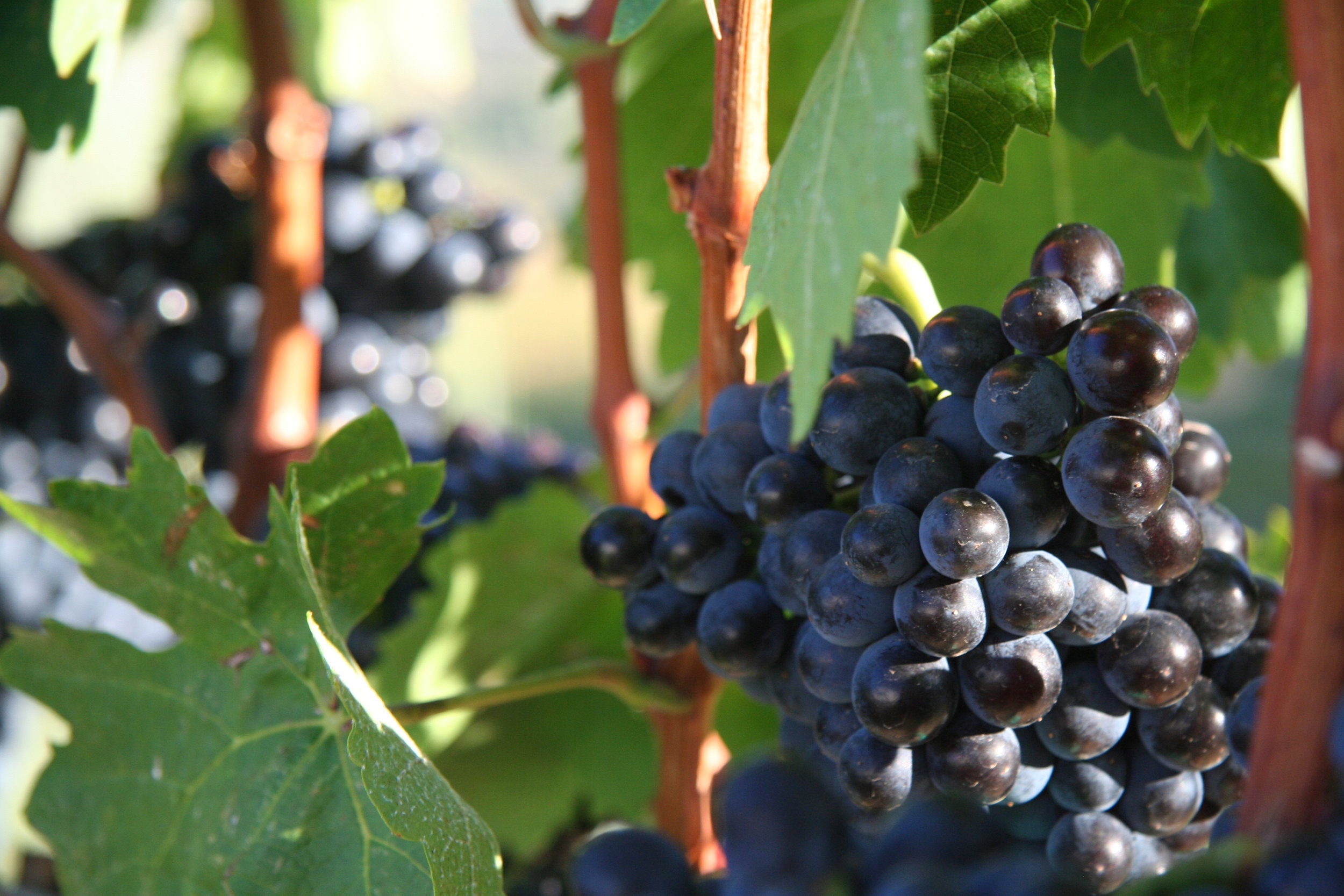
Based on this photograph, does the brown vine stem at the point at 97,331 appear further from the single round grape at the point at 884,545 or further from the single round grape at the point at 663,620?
the single round grape at the point at 884,545

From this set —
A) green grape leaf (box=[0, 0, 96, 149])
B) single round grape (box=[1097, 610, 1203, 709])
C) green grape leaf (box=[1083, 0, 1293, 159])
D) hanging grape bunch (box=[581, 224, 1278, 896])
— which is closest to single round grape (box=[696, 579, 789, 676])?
hanging grape bunch (box=[581, 224, 1278, 896])

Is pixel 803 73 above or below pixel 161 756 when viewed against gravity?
above

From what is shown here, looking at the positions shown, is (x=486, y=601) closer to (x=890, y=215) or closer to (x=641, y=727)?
(x=641, y=727)

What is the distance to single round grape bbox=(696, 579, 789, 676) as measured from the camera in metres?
0.39

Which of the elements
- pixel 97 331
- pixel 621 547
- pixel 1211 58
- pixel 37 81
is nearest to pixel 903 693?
pixel 621 547

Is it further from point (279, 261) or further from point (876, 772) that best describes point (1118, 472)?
point (279, 261)

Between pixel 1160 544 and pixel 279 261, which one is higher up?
pixel 1160 544

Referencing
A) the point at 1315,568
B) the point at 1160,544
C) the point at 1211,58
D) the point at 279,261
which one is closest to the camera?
Answer: the point at 1315,568

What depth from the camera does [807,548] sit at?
362 millimetres

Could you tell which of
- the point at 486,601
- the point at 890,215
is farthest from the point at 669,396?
the point at 890,215

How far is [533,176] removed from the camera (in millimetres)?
1936

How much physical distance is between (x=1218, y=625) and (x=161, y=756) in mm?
382

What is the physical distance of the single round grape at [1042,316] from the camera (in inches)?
13.1

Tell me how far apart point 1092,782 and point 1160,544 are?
86mm
